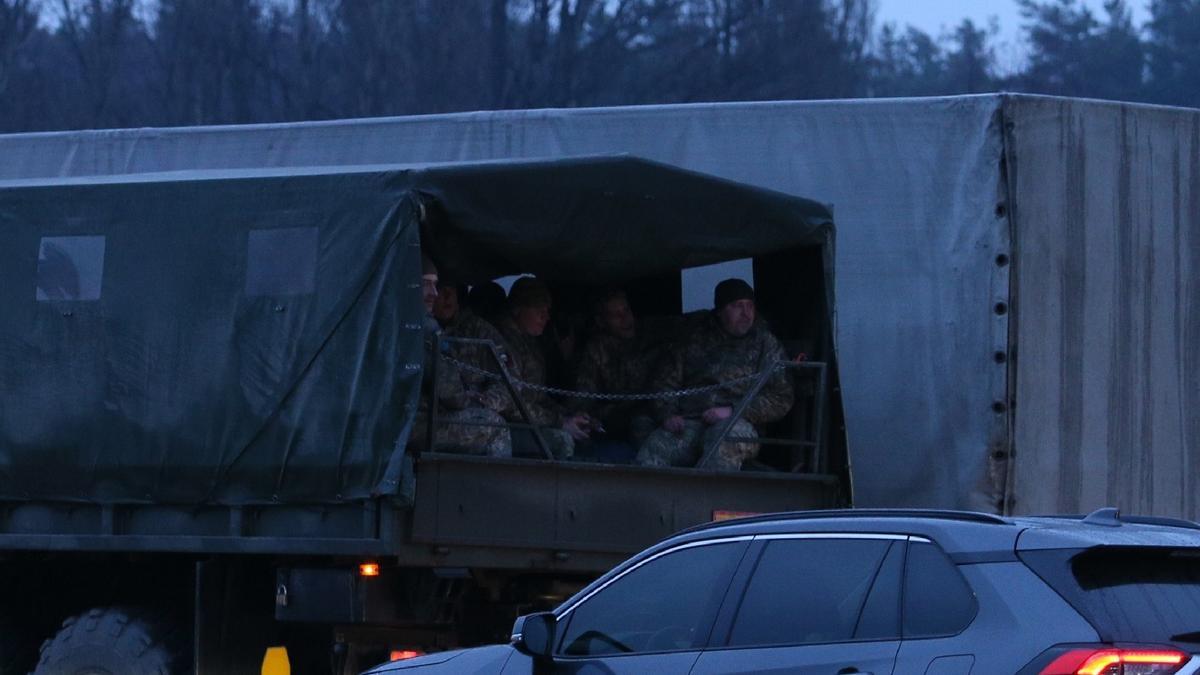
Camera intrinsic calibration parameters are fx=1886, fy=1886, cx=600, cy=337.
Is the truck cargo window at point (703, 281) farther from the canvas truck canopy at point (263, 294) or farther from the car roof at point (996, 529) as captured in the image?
the car roof at point (996, 529)

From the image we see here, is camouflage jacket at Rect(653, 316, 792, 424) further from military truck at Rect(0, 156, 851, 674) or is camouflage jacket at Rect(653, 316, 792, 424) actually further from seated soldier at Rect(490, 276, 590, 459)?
seated soldier at Rect(490, 276, 590, 459)

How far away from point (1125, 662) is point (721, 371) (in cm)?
584

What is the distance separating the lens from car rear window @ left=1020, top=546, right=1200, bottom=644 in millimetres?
4883

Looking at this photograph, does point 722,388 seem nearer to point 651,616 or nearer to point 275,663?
point 275,663

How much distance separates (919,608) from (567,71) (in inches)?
1288

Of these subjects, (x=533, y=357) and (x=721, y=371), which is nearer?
(x=721, y=371)

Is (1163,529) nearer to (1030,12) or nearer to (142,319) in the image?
(142,319)

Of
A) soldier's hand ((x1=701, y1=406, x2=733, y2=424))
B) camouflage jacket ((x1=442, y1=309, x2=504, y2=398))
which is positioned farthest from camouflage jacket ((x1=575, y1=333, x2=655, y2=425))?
soldier's hand ((x1=701, y1=406, x2=733, y2=424))

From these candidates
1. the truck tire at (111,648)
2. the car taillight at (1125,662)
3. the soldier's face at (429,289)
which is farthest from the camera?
the truck tire at (111,648)

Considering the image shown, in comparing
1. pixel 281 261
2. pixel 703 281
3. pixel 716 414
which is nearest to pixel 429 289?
pixel 281 261

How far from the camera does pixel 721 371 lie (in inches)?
415

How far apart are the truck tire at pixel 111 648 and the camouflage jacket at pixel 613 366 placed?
2.85 metres

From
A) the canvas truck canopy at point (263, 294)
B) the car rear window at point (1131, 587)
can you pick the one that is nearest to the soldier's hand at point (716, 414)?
the canvas truck canopy at point (263, 294)

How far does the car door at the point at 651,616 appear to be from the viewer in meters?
6.00
